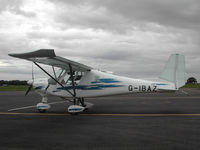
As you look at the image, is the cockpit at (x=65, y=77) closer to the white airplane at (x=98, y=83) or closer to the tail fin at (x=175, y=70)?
the white airplane at (x=98, y=83)

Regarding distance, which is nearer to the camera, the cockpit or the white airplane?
the white airplane

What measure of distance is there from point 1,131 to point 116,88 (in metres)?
5.65

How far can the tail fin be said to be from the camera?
34.1 ft

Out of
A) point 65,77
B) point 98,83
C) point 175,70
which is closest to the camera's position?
point 175,70

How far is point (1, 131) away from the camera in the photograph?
22.0 feet

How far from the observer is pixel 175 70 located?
10516 mm

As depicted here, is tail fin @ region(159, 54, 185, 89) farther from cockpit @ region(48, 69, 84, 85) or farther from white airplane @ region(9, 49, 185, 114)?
cockpit @ region(48, 69, 84, 85)

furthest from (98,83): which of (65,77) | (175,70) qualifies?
(175,70)

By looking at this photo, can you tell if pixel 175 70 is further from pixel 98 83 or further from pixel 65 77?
pixel 65 77

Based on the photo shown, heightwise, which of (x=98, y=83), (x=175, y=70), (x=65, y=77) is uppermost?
(x=175, y=70)

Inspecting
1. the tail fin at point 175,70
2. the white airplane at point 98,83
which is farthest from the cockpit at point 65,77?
the tail fin at point 175,70

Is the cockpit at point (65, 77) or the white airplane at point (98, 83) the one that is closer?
the white airplane at point (98, 83)

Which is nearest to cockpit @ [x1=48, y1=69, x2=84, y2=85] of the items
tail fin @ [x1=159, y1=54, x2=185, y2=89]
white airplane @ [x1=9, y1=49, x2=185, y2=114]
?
white airplane @ [x1=9, y1=49, x2=185, y2=114]

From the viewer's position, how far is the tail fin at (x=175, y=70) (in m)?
10.4
